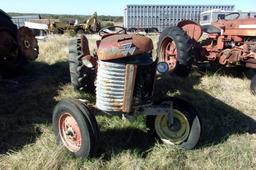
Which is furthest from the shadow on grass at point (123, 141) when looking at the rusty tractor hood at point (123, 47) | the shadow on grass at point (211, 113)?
the rusty tractor hood at point (123, 47)

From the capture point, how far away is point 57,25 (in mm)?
27312

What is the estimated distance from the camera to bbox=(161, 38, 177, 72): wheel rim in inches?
319

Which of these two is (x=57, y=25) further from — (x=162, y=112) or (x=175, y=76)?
(x=162, y=112)

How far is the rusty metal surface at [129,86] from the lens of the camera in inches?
170

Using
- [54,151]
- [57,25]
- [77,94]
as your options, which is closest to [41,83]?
[77,94]

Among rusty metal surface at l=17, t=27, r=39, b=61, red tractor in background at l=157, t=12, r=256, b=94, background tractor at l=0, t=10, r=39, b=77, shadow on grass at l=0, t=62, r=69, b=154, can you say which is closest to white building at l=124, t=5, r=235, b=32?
red tractor in background at l=157, t=12, r=256, b=94

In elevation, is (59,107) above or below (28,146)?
above

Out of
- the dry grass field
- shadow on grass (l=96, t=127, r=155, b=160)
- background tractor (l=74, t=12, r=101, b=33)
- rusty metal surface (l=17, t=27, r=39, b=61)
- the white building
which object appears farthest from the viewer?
background tractor (l=74, t=12, r=101, b=33)

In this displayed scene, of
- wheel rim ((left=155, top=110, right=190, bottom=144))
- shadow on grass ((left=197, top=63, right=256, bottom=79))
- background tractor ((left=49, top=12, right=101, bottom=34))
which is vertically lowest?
wheel rim ((left=155, top=110, right=190, bottom=144))

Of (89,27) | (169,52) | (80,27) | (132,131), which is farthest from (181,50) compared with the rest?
(80,27)

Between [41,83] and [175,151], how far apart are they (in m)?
3.54

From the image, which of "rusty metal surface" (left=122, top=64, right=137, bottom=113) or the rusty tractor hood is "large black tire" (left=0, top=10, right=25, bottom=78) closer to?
the rusty tractor hood

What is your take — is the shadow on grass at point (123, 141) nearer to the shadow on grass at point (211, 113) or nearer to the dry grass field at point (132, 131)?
the dry grass field at point (132, 131)

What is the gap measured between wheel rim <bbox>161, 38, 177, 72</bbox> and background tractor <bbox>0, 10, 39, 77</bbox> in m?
2.66
